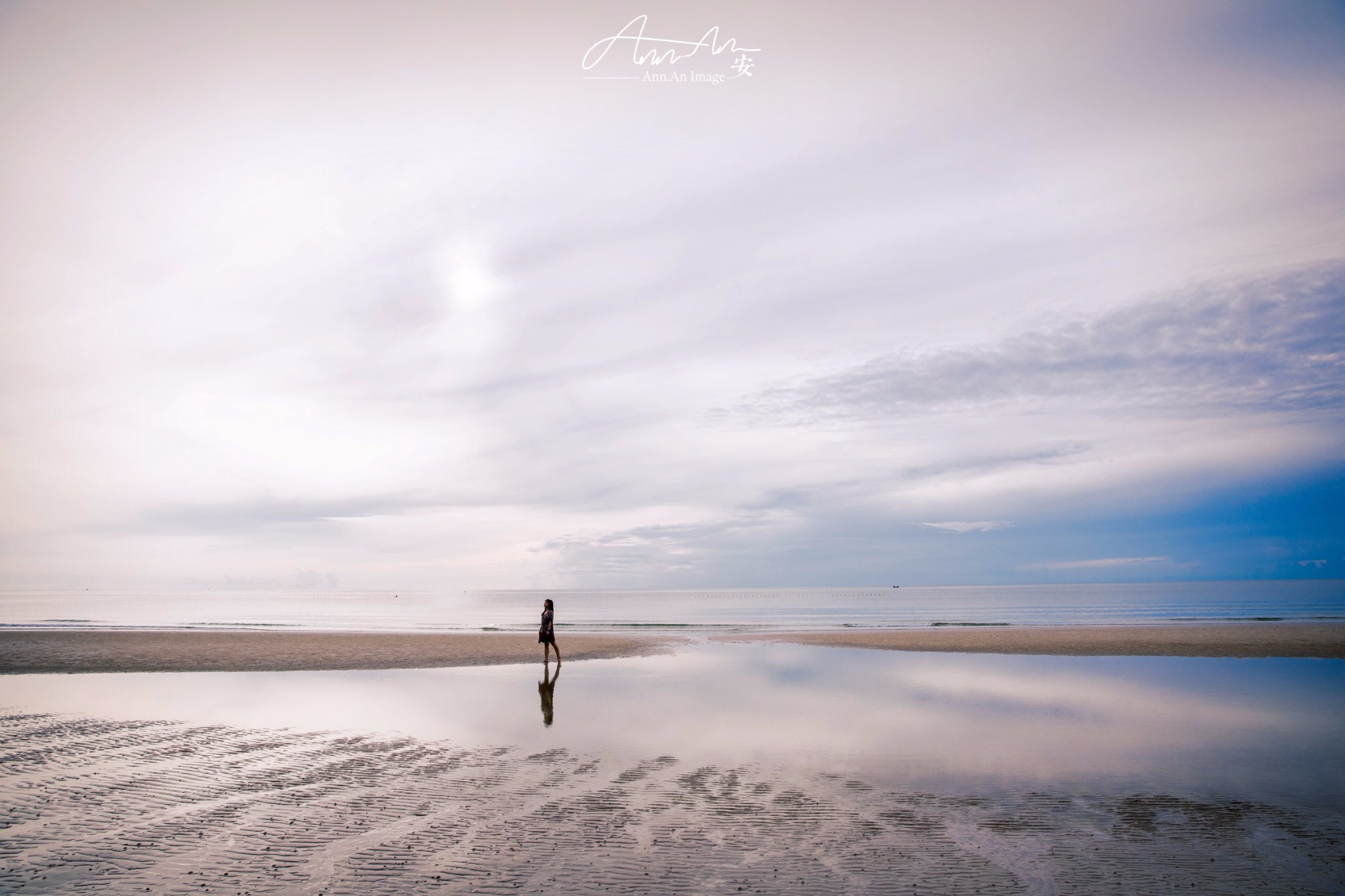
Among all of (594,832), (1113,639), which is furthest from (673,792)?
(1113,639)

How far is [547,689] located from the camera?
23.3m

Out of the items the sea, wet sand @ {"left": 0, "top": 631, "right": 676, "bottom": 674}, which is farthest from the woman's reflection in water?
wet sand @ {"left": 0, "top": 631, "right": 676, "bottom": 674}

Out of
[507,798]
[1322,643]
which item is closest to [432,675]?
[507,798]

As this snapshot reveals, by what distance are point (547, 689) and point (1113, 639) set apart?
118 feet

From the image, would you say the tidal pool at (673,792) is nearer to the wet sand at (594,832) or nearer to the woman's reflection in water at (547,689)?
the wet sand at (594,832)

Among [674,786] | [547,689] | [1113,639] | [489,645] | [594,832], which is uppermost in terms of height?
[594,832]

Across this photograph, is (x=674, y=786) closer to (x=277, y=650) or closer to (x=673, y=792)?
(x=673, y=792)

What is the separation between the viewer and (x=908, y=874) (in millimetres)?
8586

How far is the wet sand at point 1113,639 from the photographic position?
34.5 metres

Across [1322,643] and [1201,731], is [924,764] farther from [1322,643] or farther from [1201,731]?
[1322,643]

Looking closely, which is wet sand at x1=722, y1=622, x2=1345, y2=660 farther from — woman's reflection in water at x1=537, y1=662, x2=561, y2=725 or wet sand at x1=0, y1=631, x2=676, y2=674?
woman's reflection in water at x1=537, y1=662, x2=561, y2=725

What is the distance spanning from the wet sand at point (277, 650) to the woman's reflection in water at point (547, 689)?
4.24 metres

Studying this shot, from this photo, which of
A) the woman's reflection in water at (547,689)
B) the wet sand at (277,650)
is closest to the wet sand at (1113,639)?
the wet sand at (277,650)

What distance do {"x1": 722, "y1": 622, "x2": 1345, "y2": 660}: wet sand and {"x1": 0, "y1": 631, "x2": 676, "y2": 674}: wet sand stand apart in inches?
508
